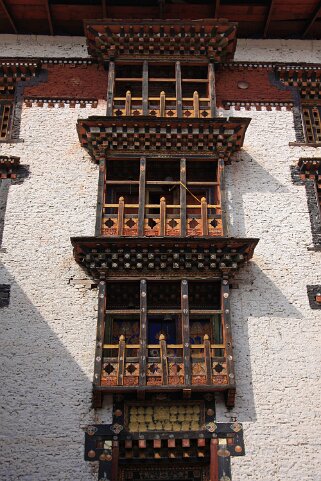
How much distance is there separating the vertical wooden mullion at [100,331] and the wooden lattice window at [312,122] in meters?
5.74

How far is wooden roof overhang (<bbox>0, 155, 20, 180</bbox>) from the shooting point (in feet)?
43.9

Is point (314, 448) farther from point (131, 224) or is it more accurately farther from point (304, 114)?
point (304, 114)

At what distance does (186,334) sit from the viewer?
1127 cm

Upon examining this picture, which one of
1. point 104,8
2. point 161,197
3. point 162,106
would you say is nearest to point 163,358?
point 161,197

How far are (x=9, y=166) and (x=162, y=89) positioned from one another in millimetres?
3778

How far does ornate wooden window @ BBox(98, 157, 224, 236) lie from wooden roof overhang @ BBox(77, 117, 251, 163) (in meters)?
0.23

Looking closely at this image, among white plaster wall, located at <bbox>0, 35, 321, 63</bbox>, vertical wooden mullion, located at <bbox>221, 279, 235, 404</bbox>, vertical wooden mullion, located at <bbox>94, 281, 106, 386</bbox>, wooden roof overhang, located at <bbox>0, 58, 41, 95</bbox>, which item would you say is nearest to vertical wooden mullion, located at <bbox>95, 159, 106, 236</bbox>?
vertical wooden mullion, located at <bbox>94, 281, 106, 386</bbox>

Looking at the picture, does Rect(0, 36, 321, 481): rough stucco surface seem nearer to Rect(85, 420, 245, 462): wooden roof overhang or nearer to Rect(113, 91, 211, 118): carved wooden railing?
Rect(85, 420, 245, 462): wooden roof overhang

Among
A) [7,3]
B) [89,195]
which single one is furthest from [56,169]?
[7,3]

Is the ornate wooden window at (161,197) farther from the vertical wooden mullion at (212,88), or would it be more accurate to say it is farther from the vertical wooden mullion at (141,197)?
the vertical wooden mullion at (212,88)

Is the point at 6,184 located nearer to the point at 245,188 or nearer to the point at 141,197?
the point at 141,197

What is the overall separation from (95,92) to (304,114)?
15.0 feet

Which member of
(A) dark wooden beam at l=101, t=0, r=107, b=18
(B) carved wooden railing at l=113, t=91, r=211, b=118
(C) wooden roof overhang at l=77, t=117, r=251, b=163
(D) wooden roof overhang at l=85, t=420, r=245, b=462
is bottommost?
(D) wooden roof overhang at l=85, t=420, r=245, b=462

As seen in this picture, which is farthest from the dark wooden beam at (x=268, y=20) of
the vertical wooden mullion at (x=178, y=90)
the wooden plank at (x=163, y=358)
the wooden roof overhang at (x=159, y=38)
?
the wooden plank at (x=163, y=358)
